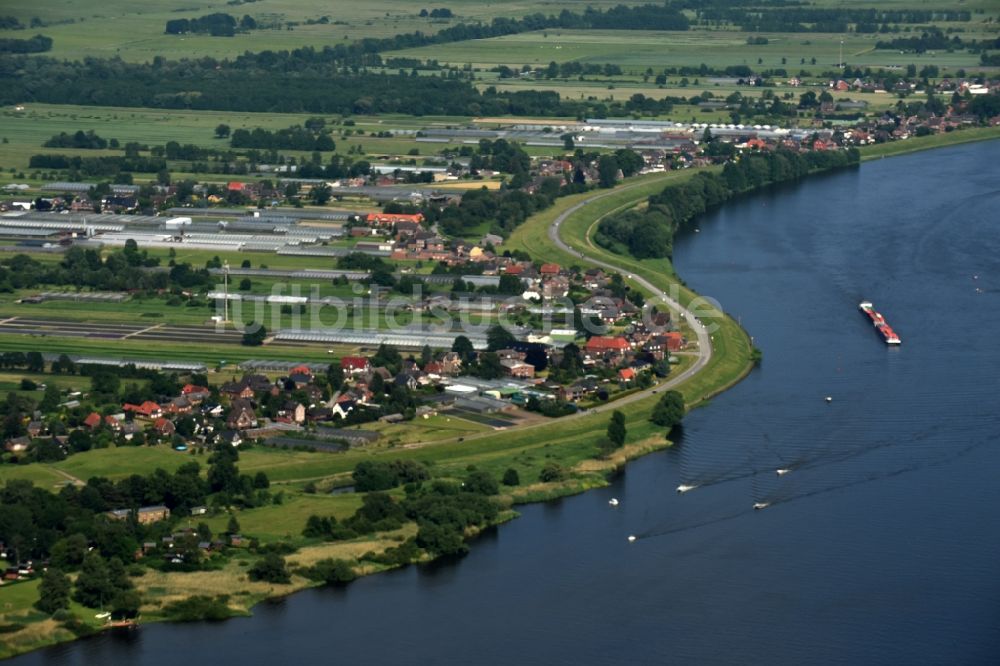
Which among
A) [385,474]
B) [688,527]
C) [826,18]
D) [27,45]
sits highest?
[826,18]

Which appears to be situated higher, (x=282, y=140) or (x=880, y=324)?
(x=282, y=140)

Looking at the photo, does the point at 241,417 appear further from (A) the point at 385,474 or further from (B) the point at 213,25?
(B) the point at 213,25

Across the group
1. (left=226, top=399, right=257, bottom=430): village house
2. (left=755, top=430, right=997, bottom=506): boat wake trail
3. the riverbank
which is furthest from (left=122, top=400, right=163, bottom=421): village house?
the riverbank

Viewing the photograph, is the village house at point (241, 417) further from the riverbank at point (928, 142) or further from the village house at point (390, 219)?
the riverbank at point (928, 142)

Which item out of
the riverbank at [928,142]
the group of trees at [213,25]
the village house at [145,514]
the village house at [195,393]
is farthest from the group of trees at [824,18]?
the village house at [145,514]

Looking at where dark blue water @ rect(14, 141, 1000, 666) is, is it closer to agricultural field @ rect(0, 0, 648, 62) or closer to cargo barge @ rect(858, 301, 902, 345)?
cargo barge @ rect(858, 301, 902, 345)

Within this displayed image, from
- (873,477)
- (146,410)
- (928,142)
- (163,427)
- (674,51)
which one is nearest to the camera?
(873,477)

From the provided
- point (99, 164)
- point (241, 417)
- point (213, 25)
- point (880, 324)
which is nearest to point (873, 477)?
point (880, 324)
